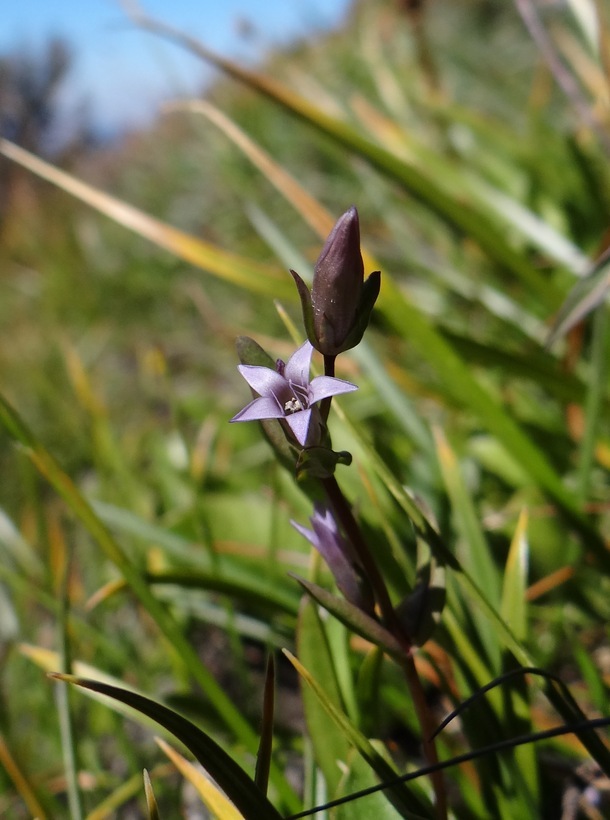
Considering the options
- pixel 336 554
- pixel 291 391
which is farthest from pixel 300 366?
pixel 336 554

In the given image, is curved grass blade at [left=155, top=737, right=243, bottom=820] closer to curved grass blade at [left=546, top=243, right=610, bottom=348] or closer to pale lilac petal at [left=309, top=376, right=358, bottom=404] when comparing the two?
pale lilac petal at [left=309, top=376, right=358, bottom=404]


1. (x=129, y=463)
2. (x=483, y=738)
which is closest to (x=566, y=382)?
(x=483, y=738)

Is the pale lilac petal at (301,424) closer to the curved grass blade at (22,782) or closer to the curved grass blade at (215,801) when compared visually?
the curved grass blade at (215,801)

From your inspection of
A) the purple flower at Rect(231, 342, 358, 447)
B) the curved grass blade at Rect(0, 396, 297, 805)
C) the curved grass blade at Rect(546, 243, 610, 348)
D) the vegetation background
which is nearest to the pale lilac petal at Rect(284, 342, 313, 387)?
the purple flower at Rect(231, 342, 358, 447)

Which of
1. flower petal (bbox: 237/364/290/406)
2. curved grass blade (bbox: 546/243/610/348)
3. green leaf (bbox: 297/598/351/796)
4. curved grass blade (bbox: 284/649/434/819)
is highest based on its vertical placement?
curved grass blade (bbox: 546/243/610/348)

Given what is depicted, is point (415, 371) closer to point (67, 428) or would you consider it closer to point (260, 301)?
point (260, 301)

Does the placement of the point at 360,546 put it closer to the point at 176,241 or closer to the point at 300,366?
the point at 300,366
